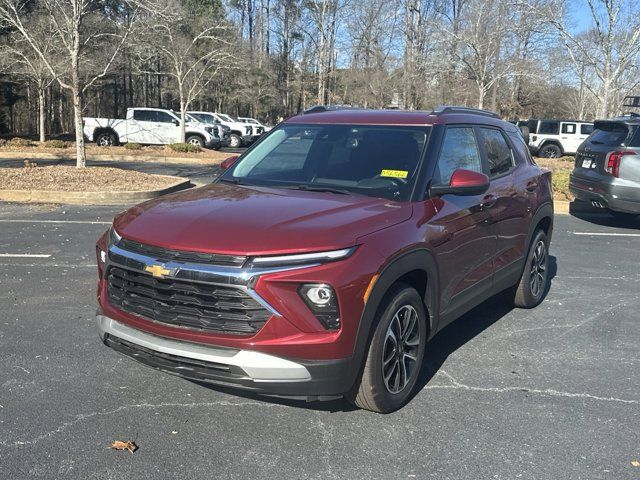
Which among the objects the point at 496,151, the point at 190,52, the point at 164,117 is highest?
the point at 190,52

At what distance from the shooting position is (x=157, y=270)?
3.03 metres

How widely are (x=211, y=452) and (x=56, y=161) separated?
1969 centimetres

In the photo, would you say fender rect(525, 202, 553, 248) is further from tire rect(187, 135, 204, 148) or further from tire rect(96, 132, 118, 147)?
tire rect(96, 132, 118, 147)

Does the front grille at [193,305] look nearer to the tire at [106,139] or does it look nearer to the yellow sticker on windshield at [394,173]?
the yellow sticker on windshield at [394,173]

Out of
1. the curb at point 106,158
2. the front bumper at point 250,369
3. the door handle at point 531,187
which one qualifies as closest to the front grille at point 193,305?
the front bumper at point 250,369

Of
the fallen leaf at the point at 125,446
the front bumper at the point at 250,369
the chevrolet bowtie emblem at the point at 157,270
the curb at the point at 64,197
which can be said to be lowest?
the fallen leaf at the point at 125,446

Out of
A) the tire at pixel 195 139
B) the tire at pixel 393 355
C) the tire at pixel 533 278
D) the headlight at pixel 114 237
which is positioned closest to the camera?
the tire at pixel 393 355

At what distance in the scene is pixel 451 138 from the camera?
4.28 meters

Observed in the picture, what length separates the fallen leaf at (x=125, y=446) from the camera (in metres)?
3.05

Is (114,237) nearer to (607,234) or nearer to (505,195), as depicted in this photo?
(505,195)

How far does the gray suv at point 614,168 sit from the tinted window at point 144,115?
21.2 metres

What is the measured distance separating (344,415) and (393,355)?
1.52 feet

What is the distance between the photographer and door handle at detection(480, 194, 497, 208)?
14.2 ft

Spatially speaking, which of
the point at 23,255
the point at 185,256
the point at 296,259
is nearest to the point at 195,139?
the point at 23,255
